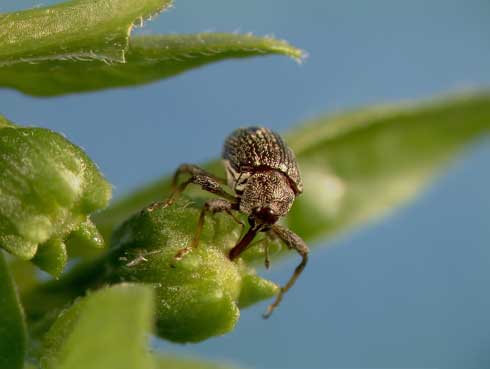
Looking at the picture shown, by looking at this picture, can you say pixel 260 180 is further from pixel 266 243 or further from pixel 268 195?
pixel 266 243

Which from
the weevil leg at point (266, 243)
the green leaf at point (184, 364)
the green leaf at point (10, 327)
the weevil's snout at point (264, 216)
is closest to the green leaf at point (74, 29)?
the green leaf at point (10, 327)

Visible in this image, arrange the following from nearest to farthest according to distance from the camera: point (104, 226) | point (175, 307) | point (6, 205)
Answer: point (6, 205) < point (175, 307) < point (104, 226)

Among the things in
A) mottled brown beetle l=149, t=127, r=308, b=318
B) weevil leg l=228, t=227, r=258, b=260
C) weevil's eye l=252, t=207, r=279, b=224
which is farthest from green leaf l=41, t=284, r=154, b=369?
weevil's eye l=252, t=207, r=279, b=224

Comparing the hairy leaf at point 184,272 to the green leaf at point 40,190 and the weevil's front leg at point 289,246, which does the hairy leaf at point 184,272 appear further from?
the weevil's front leg at point 289,246

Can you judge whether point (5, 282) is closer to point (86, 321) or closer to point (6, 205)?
point (6, 205)

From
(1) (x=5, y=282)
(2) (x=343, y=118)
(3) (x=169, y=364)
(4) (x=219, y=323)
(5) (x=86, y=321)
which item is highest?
(2) (x=343, y=118)

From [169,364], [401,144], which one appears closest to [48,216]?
[169,364]

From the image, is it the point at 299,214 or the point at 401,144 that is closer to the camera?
the point at 299,214

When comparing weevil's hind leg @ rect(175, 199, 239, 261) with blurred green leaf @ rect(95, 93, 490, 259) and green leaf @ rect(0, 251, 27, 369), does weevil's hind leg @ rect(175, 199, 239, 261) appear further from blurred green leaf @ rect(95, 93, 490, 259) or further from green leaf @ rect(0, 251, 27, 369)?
blurred green leaf @ rect(95, 93, 490, 259)
